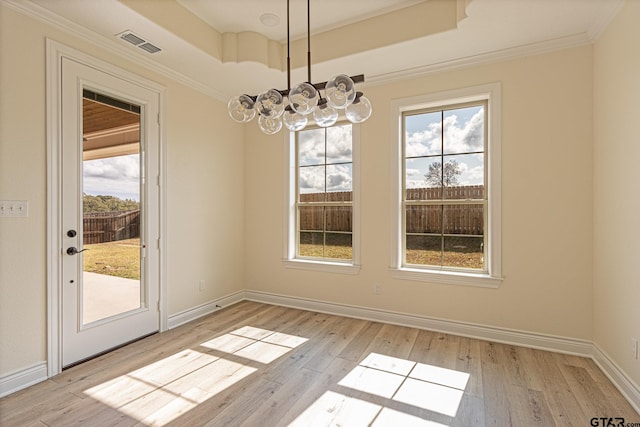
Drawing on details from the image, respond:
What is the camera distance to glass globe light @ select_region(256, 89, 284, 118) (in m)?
2.00

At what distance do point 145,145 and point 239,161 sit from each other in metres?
1.39

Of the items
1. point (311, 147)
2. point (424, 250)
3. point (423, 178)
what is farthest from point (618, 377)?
point (311, 147)

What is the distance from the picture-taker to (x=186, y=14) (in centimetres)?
283

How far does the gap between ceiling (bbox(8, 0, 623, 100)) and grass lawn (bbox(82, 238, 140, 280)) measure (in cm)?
182

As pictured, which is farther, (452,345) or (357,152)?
(357,152)

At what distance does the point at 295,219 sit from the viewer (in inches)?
170

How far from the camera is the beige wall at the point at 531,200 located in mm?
2826

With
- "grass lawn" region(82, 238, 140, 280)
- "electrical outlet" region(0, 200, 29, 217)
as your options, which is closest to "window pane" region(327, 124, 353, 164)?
"grass lawn" region(82, 238, 140, 280)

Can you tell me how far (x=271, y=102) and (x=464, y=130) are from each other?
234cm

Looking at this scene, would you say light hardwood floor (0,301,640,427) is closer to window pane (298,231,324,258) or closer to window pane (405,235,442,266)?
window pane (405,235,442,266)

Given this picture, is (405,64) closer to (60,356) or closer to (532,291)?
(532,291)

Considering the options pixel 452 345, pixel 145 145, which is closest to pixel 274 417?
pixel 452 345

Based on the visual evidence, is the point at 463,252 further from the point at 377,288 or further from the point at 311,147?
the point at 311,147

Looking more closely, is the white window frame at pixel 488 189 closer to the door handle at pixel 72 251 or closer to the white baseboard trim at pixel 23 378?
the door handle at pixel 72 251
